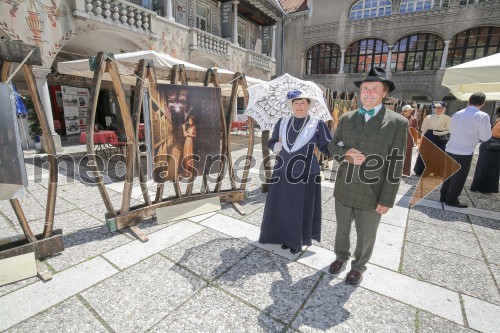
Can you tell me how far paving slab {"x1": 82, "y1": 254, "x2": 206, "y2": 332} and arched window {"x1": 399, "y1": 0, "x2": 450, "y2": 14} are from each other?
85.6 feet

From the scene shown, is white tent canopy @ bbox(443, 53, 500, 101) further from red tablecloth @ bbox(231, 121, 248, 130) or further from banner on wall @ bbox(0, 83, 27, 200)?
red tablecloth @ bbox(231, 121, 248, 130)

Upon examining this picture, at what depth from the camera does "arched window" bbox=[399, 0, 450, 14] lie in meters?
19.5

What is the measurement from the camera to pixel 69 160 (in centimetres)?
772

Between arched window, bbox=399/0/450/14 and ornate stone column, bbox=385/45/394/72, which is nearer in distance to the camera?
arched window, bbox=399/0/450/14

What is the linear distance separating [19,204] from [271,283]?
264 centimetres

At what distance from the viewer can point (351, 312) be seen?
2.21 meters

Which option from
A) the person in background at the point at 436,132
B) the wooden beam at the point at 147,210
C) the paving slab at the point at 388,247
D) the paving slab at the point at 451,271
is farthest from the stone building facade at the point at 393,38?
the paving slab at the point at 451,271

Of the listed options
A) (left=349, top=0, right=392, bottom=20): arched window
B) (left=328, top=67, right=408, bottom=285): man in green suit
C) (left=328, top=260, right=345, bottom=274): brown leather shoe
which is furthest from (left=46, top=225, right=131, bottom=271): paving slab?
(left=349, top=0, right=392, bottom=20): arched window

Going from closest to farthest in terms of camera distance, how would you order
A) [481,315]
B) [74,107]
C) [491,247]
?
[481,315] → [491,247] → [74,107]

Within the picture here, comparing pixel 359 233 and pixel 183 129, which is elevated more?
pixel 183 129

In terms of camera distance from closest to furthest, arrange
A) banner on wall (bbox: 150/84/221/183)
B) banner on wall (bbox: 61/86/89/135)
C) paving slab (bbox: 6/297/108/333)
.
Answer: paving slab (bbox: 6/297/108/333)
banner on wall (bbox: 150/84/221/183)
banner on wall (bbox: 61/86/89/135)

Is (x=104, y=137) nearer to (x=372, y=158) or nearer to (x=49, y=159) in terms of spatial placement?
(x=49, y=159)

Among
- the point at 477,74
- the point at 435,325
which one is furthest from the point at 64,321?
the point at 477,74

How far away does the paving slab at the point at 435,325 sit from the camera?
6.68ft
